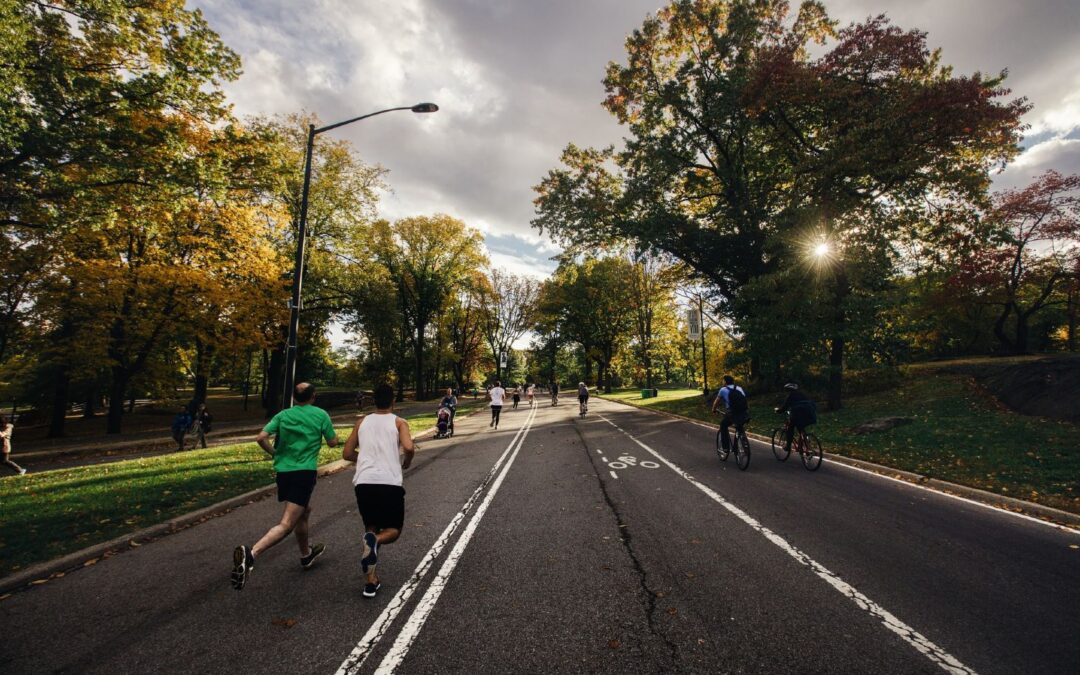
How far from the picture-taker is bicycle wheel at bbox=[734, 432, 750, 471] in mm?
8867

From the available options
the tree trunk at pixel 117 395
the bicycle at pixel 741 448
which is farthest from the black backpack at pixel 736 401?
the tree trunk at pixel 117 395

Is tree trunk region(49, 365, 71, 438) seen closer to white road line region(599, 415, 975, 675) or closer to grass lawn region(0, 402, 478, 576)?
grass lawn region(0, 402, 478, 576)

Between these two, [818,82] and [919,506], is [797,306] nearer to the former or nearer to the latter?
[818,82]

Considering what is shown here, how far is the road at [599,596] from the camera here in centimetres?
289

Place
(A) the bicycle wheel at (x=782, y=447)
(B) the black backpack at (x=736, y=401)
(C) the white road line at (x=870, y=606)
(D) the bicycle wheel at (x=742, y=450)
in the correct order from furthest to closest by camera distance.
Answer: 1. (A) the bicycle wheel at (x=782, y=447)
2. (B) the black backpack at (x=736, y=401)
3. (D) the bicycle wheel at (x=742, y=450)
4. (C) the white road line at (x=870, y=606)

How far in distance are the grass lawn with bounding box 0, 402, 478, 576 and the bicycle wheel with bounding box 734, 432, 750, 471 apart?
32.6ft

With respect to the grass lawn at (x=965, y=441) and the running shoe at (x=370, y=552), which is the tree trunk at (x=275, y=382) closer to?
the running shoe at (x=370, y=552)

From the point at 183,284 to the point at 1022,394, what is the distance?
29.5 meters

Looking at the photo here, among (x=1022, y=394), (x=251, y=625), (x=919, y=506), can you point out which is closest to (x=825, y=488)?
(x=919, y=506)

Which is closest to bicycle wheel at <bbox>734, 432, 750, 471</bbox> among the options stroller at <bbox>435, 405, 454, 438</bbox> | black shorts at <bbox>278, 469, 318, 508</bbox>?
black shorts at <bbox>278, 469, 318, 508</bbox>

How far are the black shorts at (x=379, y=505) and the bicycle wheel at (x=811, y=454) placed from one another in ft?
29.1

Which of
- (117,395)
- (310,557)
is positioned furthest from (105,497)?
(117,395)

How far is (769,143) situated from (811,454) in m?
14.8

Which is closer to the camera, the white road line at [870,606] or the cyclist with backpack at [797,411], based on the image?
the white road line at [870,606]
